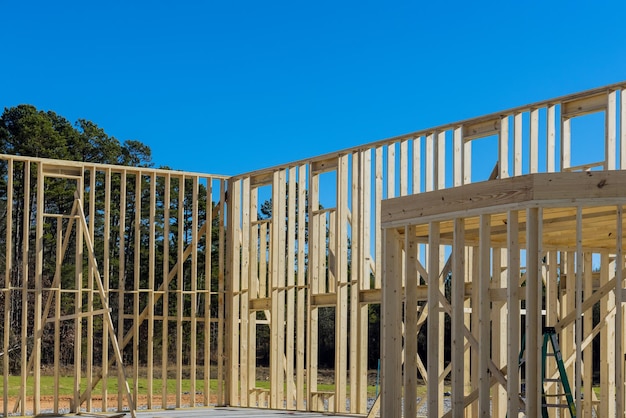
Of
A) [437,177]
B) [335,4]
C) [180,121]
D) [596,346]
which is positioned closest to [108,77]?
[180,121]

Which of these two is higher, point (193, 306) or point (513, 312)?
point (513, 312)

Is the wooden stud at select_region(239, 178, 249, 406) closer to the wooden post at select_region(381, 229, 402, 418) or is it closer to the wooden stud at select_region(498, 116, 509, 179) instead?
the wooden stud at select_region(498, 116, 509, 179)

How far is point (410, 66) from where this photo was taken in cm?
4756

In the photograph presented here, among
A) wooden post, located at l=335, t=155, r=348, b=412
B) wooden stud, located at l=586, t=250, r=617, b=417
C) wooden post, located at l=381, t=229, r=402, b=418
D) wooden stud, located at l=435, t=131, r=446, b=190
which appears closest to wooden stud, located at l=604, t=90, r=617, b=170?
wooden stud, located at l=586, t=250, r=617, b=417

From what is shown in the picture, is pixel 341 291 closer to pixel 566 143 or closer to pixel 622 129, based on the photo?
pixel 566 143

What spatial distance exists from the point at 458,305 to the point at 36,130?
33.1 m

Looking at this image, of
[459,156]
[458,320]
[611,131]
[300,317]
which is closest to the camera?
[458,320]

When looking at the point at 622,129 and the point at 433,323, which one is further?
the point at 622,129

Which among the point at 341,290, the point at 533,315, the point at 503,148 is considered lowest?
the point at 533,315

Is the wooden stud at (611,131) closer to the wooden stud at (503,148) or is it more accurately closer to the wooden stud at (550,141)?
the wooden stud at (550,141)

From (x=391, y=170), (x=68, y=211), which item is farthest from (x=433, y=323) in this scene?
(x=68, y=211)

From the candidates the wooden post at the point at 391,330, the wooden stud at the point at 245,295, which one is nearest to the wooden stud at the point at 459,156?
the wooden post at the point at 391,330

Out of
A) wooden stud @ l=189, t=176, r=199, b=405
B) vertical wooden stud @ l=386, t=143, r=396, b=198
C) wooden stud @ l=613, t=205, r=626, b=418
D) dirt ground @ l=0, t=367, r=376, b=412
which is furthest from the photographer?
dirt ground @ l=0, t=367, r=376, b=412

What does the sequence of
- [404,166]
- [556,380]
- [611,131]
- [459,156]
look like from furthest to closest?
1. [404,166]
2. [459,156]
3. [611,131]
4. [556,380]
